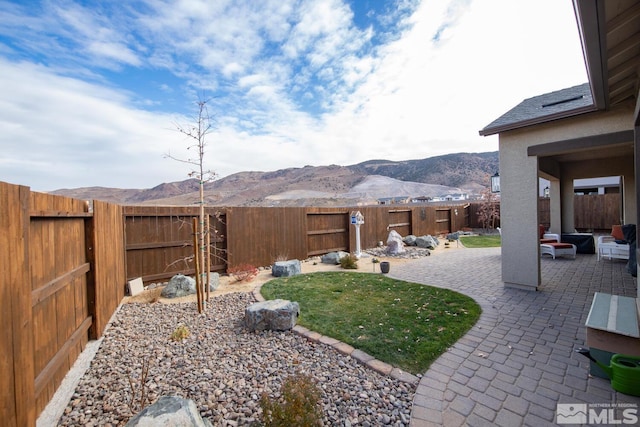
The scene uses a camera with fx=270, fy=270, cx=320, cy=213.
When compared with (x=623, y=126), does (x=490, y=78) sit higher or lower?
higher

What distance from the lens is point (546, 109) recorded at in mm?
5176

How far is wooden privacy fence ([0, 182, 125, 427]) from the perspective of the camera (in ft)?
4.90

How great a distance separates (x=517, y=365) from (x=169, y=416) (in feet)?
10.0

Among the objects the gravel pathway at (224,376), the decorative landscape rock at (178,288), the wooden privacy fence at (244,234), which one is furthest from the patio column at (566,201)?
the decorative landscape rock at (178,288)

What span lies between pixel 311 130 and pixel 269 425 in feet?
56.1

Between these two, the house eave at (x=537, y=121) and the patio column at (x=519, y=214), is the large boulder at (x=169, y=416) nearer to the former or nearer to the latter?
the patio column at (x=519, y=214)

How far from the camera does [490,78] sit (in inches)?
254

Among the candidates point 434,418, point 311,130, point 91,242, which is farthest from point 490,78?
point 311,130

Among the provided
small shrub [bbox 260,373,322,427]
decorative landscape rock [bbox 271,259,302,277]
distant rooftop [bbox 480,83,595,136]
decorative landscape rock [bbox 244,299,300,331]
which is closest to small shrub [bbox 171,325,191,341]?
decorative landscape rock [bbox 244,299,300,331]

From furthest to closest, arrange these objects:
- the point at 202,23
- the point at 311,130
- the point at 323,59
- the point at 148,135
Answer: the point at 311,130 → the point at 323,59 → the point at 148,135 → the point at 202,23

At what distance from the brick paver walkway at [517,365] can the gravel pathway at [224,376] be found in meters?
0.37

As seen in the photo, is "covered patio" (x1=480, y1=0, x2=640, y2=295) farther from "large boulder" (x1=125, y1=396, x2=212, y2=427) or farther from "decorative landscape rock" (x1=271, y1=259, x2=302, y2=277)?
"decorative landscape rock" (x1=271, y1=259, x2=302, y2=277)

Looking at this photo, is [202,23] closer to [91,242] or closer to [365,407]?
[91,242]

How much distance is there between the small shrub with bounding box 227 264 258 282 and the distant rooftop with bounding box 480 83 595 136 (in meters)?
6.00
